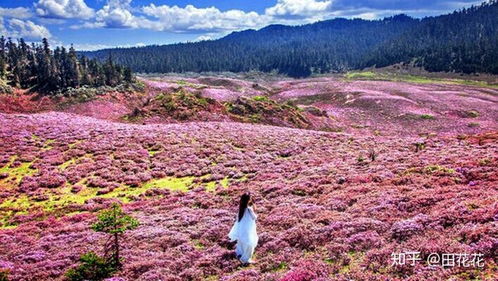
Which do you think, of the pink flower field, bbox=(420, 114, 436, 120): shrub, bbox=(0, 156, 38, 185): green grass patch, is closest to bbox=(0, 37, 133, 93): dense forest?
the pink flower field

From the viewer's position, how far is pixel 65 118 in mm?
51281

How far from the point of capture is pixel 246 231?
14797mm

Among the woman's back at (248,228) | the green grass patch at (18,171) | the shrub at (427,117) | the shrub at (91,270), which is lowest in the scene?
the shrub at (91,270)

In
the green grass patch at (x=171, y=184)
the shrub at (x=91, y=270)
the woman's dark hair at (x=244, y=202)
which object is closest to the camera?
the woman's dark hair at (x=244, y=202)

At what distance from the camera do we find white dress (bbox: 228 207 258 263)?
14734mm

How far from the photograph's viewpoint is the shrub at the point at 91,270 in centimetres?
1496

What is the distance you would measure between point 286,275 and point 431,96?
81.1 meters

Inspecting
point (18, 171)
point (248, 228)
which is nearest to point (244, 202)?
point (248, 228)

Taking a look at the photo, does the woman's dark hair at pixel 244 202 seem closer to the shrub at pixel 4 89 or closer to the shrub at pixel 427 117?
the shrub at pixel 427 117

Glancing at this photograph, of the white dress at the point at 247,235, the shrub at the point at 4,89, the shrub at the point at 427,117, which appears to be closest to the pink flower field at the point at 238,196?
the white dress at the point at 247,235

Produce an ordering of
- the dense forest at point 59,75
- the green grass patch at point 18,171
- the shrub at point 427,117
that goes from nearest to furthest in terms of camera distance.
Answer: the green grass patch at point 18,171
the shrub at point 427,117
the dense forest at point 59,75

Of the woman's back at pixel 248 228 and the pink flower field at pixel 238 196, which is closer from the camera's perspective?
the pink flower field at pixel 238 196

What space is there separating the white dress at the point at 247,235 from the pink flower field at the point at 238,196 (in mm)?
477

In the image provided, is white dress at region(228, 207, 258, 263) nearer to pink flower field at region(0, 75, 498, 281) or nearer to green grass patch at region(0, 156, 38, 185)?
pink flower field at region(0, 75, 498, 281)
